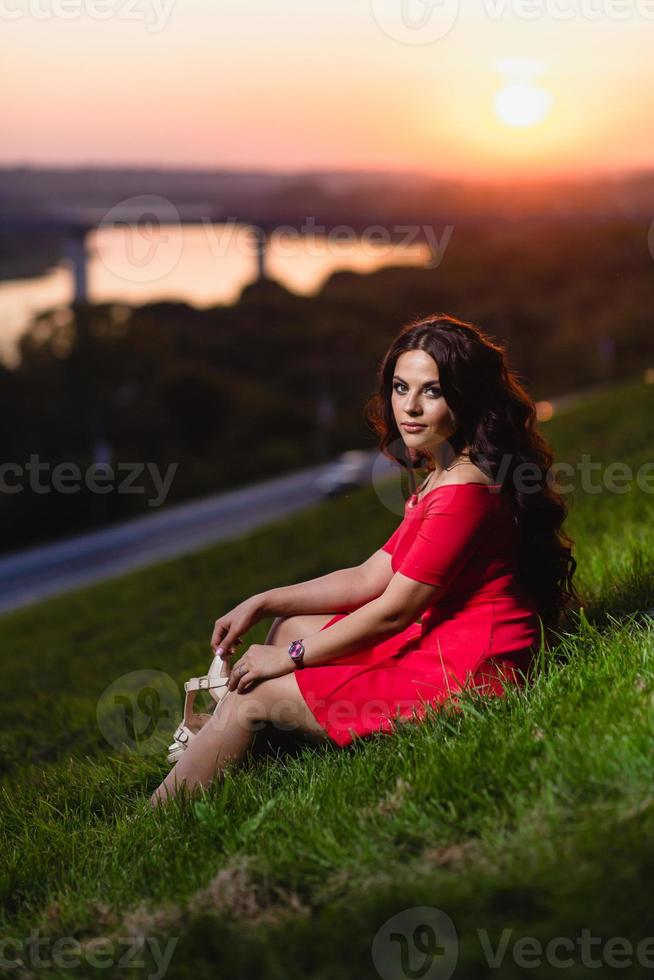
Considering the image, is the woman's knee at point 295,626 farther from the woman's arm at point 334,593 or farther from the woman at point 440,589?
the woman at point 440,589

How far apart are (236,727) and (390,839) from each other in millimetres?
840

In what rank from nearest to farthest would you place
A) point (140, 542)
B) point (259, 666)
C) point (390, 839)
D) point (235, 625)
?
point (390, 839)
point (259, 666)
point (235, 625)
point (140, 542)

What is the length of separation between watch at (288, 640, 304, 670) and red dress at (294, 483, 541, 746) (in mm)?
30

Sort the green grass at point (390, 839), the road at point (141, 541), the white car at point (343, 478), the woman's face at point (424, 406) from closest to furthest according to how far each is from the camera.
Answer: the green grass at point (390, 839)
the woman's face at point (424, 406)
the road at point (141, 541)
the white car at point (343, 478)

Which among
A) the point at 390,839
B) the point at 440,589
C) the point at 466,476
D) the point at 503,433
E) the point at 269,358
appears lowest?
the point at 390,839

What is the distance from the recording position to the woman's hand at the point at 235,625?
376 centimetres

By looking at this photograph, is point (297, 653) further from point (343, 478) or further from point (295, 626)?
point (343, 478)

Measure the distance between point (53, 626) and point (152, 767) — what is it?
12.2 meters

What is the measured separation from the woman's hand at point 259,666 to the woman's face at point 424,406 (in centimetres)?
81

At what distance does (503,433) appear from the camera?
137 inches

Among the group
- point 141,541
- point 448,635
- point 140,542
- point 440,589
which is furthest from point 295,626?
point 141,541

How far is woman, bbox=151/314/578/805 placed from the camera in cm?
328

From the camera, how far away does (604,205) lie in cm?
6856

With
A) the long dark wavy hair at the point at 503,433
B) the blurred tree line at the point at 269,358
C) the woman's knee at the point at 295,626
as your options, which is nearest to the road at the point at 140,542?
the blurred tree line at the point at 269,358
